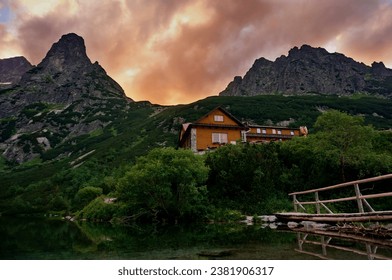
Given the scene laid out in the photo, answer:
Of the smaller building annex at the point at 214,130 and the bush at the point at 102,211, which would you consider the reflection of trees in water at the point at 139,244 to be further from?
the smaller building annex at the point at 214,130

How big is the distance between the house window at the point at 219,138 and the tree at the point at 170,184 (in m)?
20.9

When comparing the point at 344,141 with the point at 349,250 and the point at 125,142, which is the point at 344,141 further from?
the point at 125,142

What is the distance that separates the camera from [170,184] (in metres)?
24.7

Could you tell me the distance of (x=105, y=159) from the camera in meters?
107

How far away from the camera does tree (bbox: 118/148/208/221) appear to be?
2472 cm

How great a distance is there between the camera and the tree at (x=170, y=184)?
24719 millimetres

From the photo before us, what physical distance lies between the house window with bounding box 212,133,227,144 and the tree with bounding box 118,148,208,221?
20921 mm

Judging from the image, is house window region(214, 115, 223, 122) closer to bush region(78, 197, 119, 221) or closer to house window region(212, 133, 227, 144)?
house window region(212, 133, 227, 144)

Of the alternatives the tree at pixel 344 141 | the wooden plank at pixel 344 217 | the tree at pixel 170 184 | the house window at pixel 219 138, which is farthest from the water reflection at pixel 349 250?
Result: the house window at pixel 219 138

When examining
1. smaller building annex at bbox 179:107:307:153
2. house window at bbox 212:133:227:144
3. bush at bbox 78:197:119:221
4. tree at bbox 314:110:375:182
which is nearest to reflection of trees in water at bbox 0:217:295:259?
tree at bbox 314:110:375:182

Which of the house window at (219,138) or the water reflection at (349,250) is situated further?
the house window at (219,138)

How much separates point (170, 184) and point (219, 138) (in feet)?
79.0

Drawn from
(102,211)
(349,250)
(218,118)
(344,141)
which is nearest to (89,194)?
(102,211)
